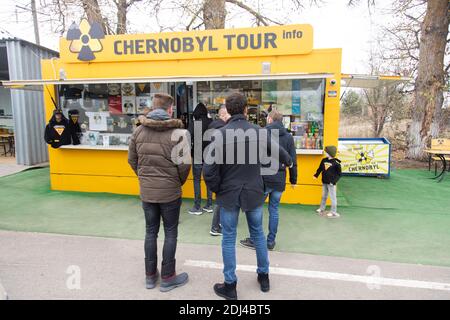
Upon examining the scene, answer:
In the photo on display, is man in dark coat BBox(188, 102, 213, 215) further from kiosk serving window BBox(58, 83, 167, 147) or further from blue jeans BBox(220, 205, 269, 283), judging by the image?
blue jeans BBox(220, 205, 269, 283)

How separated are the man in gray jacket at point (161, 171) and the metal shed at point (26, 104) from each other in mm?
7371

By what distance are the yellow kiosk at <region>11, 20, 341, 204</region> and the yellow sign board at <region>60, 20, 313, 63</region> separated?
0.7 inches

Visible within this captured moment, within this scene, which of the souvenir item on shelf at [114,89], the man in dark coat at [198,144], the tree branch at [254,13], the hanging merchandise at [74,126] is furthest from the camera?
the tree branch at [254,13]

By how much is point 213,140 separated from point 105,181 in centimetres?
458

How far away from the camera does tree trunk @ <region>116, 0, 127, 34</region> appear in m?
13.1

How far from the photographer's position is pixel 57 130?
6828mm

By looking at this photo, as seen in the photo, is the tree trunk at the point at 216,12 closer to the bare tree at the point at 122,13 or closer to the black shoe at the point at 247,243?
the bare tree at the point at 122,13

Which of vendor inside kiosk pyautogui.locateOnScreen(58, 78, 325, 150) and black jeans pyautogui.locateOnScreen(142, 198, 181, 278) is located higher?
vendor inside kiosk pyautogui.locateOnScreen(58, 78, 325, 150)

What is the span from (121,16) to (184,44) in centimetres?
844

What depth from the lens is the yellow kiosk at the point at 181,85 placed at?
5953mm

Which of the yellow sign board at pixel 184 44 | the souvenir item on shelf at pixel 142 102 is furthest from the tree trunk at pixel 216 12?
the yellow sign board at pixel 184 44

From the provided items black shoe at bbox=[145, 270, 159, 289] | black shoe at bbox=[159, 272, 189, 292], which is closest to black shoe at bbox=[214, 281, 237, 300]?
black shoe at bbox=[159, 272, 189, 292]

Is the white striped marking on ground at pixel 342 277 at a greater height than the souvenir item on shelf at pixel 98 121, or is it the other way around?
the souvenir item on shelf at pixel 98 121
